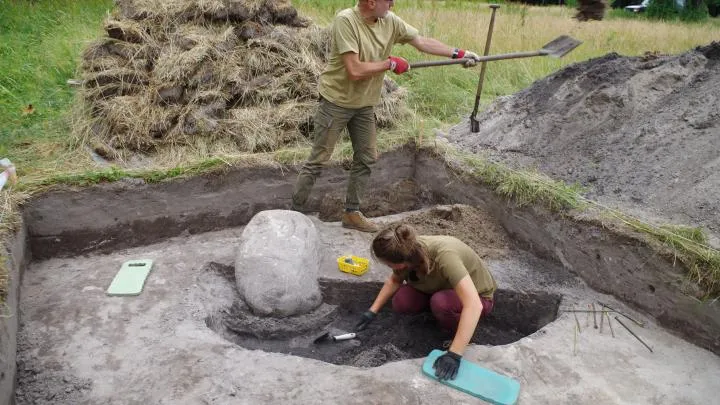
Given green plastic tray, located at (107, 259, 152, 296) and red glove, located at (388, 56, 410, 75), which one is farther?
red glove, located at (388, 56, 410, 75)

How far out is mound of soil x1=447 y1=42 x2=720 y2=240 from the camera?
3.75 metres

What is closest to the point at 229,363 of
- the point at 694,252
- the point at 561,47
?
the point at 694,252

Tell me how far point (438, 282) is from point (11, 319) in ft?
7.83

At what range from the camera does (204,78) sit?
210 inches

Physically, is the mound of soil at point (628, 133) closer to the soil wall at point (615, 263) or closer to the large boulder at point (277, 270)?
the soil wall at point (615, 263)

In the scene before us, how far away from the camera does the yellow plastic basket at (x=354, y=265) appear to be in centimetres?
394

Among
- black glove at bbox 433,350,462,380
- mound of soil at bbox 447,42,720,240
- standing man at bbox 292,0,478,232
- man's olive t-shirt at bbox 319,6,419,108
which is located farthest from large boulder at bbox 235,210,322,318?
mound of soil at bbox 447,42,720,240

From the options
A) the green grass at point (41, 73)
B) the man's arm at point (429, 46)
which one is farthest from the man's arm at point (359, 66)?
the green grass at point (41, 73)

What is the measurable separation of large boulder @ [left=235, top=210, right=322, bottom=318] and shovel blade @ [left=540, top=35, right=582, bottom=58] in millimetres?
2930

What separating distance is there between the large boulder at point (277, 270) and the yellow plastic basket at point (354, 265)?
189 millimetres

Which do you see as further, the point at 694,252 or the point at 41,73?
the point at 41,73

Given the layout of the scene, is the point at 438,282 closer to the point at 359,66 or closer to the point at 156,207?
the point at 359,66

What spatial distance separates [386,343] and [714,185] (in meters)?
2.38

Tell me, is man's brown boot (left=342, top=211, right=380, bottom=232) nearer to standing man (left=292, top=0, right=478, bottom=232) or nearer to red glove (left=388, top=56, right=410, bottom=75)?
standing man (left=292, top=0, right=478, bottom=232)
